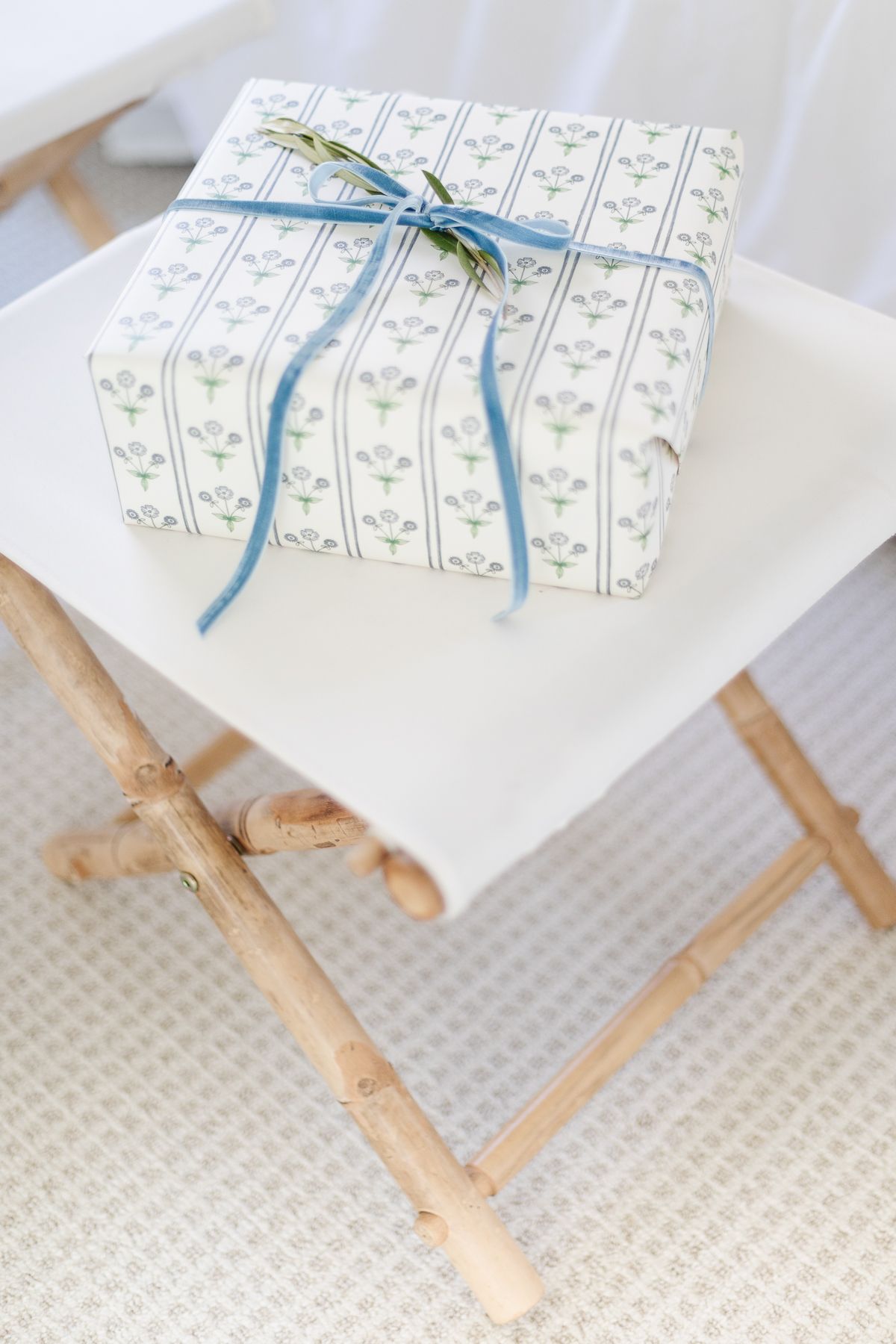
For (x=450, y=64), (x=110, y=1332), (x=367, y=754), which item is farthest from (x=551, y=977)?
(x=450, y=64)

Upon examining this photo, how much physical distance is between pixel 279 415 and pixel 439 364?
8cm

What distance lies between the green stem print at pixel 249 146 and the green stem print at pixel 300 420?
20 cm

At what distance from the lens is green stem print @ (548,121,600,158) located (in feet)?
2.40

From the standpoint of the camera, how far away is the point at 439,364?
62 cm

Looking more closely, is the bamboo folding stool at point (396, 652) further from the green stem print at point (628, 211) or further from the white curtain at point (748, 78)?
the white curtain at point (748, 78)

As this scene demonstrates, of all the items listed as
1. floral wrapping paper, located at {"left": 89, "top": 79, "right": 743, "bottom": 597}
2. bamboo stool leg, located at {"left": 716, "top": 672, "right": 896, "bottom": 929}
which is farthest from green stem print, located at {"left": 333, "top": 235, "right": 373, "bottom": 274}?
bamboo stool leg, located at {"left": 716, "top": 672, "right": 896, "bottom": 929}

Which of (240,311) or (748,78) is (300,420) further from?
(748,78)

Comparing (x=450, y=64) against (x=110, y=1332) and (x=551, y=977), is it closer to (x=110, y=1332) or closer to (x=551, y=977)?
(x=551, y=977)

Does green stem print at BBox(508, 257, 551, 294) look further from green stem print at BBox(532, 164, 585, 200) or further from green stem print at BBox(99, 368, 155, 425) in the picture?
green stem print at BBox(99, 368, 155, 425)

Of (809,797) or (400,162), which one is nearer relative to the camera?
(400,162)

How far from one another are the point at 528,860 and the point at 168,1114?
35 cm

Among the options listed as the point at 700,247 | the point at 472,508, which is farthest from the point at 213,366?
the point at 700,247

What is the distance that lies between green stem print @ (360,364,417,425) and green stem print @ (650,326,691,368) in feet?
0.38

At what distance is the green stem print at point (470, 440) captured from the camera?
61 centimetres
